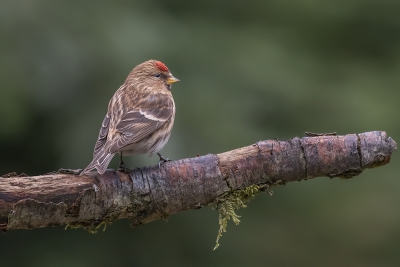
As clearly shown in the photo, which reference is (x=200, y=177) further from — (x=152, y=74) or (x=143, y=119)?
(x=152, y=74)

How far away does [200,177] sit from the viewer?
4664 mm

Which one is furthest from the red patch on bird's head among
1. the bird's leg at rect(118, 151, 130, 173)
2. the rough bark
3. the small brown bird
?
the rough bark

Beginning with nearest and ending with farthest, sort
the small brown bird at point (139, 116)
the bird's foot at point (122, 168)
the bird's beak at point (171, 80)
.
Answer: the bird's foot at point (122, 168)
the small brown bird at point (139, 116)
the bird's beak at point (171, 80)

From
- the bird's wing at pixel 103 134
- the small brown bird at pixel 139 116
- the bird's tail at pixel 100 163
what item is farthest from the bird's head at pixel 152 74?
the bird's tail at pixel 100 163

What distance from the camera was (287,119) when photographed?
20.1 feet

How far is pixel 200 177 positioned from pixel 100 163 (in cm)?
66

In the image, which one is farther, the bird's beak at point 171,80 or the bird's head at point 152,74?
the bird's head at point 152,74

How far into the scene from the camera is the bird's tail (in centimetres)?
449

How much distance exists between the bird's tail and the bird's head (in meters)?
1.42

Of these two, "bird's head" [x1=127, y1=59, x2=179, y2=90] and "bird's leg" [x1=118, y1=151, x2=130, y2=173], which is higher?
"bird's head" [x1=127, y1=59, x2=179, y2=90]

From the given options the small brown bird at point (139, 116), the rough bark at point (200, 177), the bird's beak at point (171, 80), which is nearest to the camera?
the rough bark at point (200, 177)

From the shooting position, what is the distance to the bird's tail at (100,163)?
4.49 meters

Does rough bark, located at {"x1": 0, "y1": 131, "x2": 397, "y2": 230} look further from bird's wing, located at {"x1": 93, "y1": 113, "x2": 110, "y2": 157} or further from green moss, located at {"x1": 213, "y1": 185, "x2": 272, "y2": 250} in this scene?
bird's wing, located at {"x1": 93, "y1": 113, "x2": 110, "y2": 157}

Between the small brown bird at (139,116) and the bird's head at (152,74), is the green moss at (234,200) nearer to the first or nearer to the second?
the small brown bird at (139,116)
